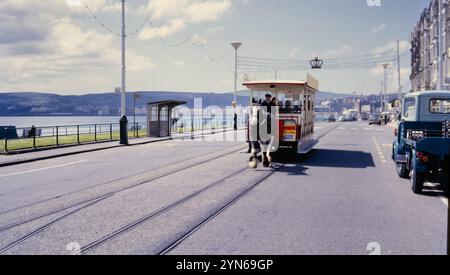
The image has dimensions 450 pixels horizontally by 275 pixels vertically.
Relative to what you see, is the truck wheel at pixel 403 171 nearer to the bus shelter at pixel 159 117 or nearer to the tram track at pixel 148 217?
the tram track at pixel 148 217

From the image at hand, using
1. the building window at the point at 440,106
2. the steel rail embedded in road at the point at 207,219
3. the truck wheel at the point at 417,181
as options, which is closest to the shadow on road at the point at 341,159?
the building window at the point at 440,106

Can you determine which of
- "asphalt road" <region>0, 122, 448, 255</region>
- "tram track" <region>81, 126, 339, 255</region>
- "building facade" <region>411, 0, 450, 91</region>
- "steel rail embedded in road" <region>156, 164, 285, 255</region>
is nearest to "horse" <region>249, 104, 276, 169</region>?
"asphalt road" <region>0, 122, 448, 255</region>

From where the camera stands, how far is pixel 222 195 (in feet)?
30.8

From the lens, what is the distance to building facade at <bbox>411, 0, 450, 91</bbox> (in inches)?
2094

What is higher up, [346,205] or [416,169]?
[416,169]

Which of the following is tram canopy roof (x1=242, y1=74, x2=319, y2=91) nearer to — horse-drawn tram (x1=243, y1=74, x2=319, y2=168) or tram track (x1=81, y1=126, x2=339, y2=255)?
horse-drawn tram (x1=243, y1=74, x2=319, y2=168)

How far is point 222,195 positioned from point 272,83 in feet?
25.5

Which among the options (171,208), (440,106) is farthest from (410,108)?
(171,208)

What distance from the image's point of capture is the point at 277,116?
51.5 ft

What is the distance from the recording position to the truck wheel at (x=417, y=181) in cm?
949
